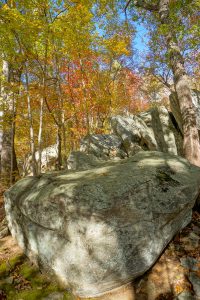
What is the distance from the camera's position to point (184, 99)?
8.35 m

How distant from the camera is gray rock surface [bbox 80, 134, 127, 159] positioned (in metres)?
13.0

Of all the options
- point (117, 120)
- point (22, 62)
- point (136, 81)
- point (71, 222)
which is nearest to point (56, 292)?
point (71, 222)

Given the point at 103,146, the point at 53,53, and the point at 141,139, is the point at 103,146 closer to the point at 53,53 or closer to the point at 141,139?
the point at 141,139

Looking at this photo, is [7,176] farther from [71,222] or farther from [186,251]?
[186,251]

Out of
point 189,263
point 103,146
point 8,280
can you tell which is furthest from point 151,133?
point 8,280

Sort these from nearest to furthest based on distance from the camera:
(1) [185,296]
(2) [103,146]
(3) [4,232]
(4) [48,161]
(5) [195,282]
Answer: (1) [185,296]
(5) [195,282]
(3) [4,232]
(2) [103,146]
(4) [48,161]

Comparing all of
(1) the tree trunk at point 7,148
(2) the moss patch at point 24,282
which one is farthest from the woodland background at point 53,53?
(2) the moss patch at point 24,282

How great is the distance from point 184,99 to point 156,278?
6.00 metres

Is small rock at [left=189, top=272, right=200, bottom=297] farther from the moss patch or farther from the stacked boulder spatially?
the stacked boulder

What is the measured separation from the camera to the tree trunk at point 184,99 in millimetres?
7965

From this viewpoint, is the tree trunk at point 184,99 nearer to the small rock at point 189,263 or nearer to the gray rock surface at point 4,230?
the small rock at point 189,263

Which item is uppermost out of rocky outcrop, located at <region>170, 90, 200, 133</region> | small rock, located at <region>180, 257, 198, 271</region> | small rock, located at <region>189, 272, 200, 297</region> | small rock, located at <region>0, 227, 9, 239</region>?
rocky outcrop, located at <region>170, 90, 200, 133</region>

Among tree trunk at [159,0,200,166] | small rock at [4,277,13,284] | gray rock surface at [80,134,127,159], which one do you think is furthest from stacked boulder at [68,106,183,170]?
small rock at [4,277,13,284]

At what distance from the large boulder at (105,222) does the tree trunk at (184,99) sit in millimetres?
2075
